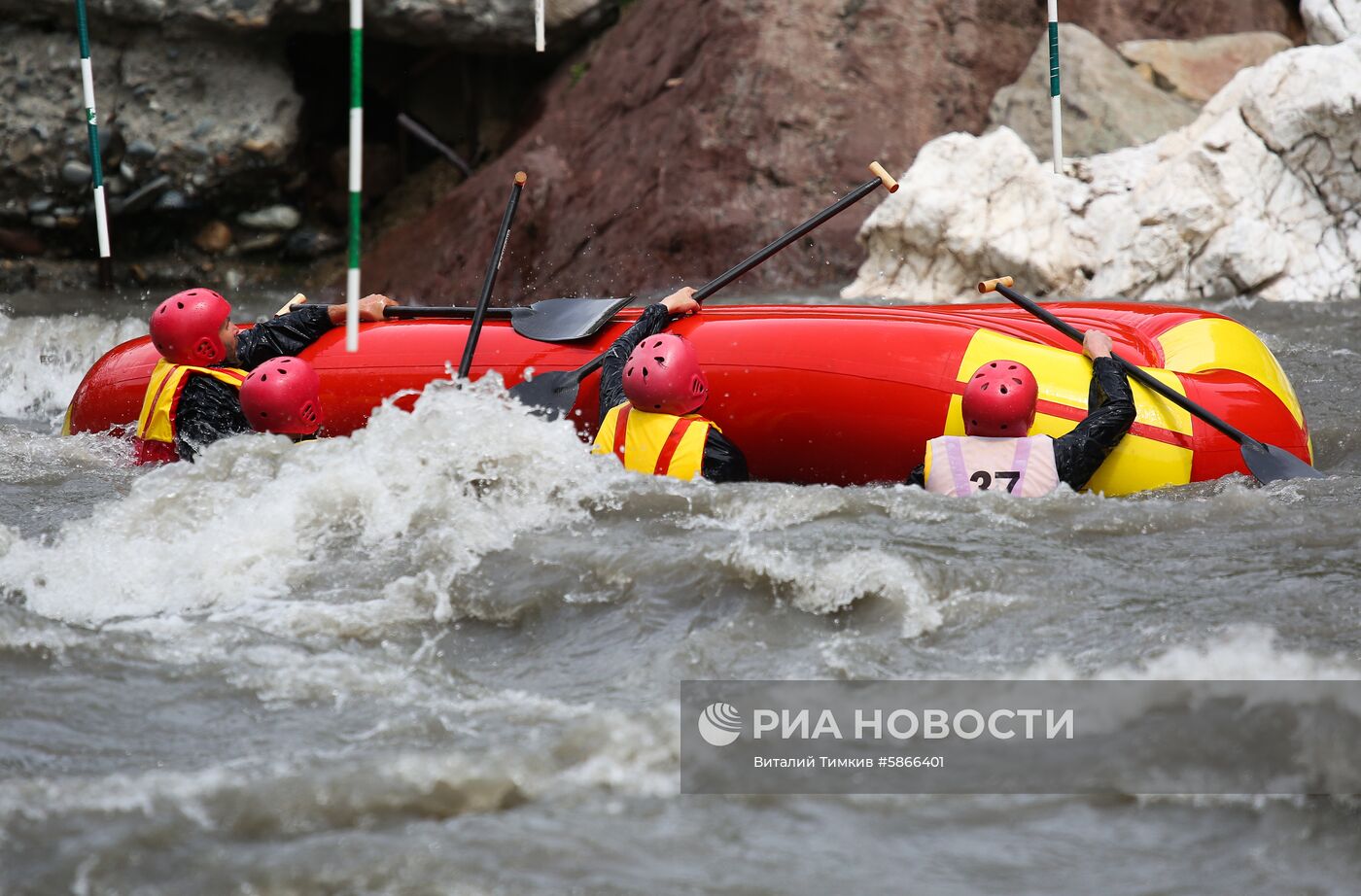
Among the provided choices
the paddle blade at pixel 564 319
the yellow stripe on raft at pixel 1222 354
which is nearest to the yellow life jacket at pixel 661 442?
the paddle blade at pixel 564 319

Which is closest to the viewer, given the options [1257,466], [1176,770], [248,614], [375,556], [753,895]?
[753,895]

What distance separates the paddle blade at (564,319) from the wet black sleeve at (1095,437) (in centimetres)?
172

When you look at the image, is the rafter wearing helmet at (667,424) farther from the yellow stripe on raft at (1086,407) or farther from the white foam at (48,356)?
the white foam at (48,356)

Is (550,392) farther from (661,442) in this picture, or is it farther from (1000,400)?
(1000,400)

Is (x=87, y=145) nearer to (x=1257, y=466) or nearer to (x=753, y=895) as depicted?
(x=1257, y=466)

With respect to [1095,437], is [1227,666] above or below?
below

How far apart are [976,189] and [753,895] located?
235 inches

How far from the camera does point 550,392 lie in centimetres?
495

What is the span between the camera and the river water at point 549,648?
2.63m

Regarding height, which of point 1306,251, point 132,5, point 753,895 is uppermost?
point 132,5

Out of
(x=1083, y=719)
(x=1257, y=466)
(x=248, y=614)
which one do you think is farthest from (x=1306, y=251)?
(x=248, y=614)

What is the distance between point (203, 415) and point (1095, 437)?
3085mm

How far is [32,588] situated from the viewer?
12.5 feet

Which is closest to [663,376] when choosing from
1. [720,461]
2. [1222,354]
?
[720,461]
